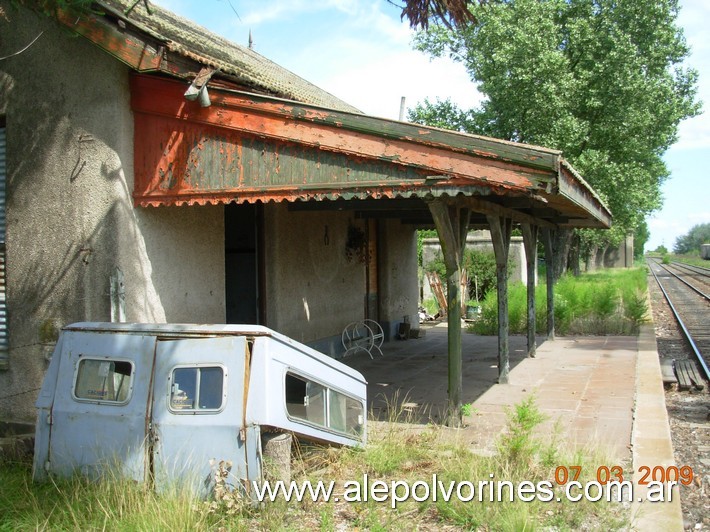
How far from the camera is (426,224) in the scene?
47.6ft

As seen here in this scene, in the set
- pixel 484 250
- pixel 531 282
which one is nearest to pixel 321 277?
pixel 531 282

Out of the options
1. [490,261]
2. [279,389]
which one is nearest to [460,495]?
[279,389]

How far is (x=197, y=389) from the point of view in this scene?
182 inches

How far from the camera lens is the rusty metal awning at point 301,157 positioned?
600 cm

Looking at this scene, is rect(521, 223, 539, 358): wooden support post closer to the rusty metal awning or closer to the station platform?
the station platform

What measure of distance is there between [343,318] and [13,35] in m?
6.88

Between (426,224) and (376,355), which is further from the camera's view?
(426,224)

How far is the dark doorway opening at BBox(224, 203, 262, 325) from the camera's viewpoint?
32.8 feet

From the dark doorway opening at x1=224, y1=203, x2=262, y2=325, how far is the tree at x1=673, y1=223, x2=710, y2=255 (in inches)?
6209

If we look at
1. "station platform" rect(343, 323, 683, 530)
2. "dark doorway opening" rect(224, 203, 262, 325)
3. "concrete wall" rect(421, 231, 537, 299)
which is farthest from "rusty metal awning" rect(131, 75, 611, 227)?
"concrete wall" rect(421, 231, 537, 299)

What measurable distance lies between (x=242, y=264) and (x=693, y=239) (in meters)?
170

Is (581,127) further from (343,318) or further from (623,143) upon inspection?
(343,318)

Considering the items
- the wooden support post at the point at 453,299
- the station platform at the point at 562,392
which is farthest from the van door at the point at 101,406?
the wooden support post at the point at 453,299

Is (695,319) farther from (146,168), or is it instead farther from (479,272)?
(146,168)
